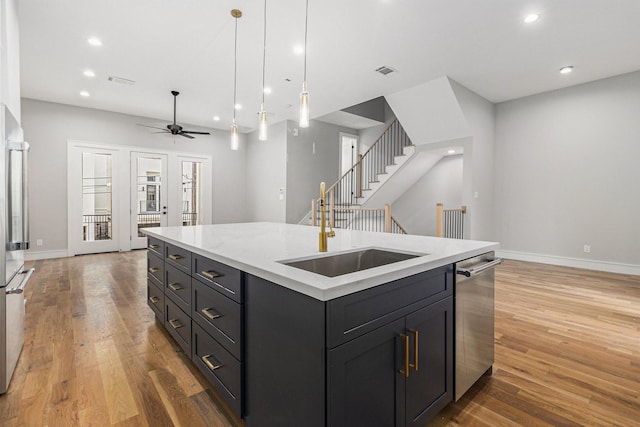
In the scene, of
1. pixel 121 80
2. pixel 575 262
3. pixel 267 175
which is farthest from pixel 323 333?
pixel 267 175

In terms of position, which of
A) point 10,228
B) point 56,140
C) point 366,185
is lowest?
point 10,228

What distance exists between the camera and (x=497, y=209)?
20.2 ft

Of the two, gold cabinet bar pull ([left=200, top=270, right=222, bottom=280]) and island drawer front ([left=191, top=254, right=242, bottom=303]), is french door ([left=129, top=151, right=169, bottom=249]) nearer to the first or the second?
island drawer front ([left=191, top=254, right=242, bottom=303])

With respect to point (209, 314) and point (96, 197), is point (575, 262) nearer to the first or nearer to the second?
point (209, 314)

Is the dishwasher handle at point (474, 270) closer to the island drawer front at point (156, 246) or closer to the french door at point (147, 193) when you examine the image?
the island drawer front at point (156, 246)

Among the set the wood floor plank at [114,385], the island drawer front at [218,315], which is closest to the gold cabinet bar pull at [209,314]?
the island drawer front at [218,315]

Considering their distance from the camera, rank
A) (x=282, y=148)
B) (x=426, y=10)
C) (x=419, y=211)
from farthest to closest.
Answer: (x=419, y=211), (x=282, y=148), (x=426, y=10)

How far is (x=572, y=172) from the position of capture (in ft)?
17.3

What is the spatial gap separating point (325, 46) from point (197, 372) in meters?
3.74

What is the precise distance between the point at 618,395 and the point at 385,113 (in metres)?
7.58

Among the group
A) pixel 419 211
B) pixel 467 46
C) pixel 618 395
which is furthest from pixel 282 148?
pixel 618 395

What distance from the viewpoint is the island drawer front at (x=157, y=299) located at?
2.48 metres

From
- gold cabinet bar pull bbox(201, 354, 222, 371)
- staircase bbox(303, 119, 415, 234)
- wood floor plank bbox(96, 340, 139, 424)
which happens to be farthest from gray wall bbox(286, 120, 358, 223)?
gold cabinet bar pull bbox(201, 354, 222, 371)

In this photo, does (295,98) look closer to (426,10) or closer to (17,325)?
(426,10)
